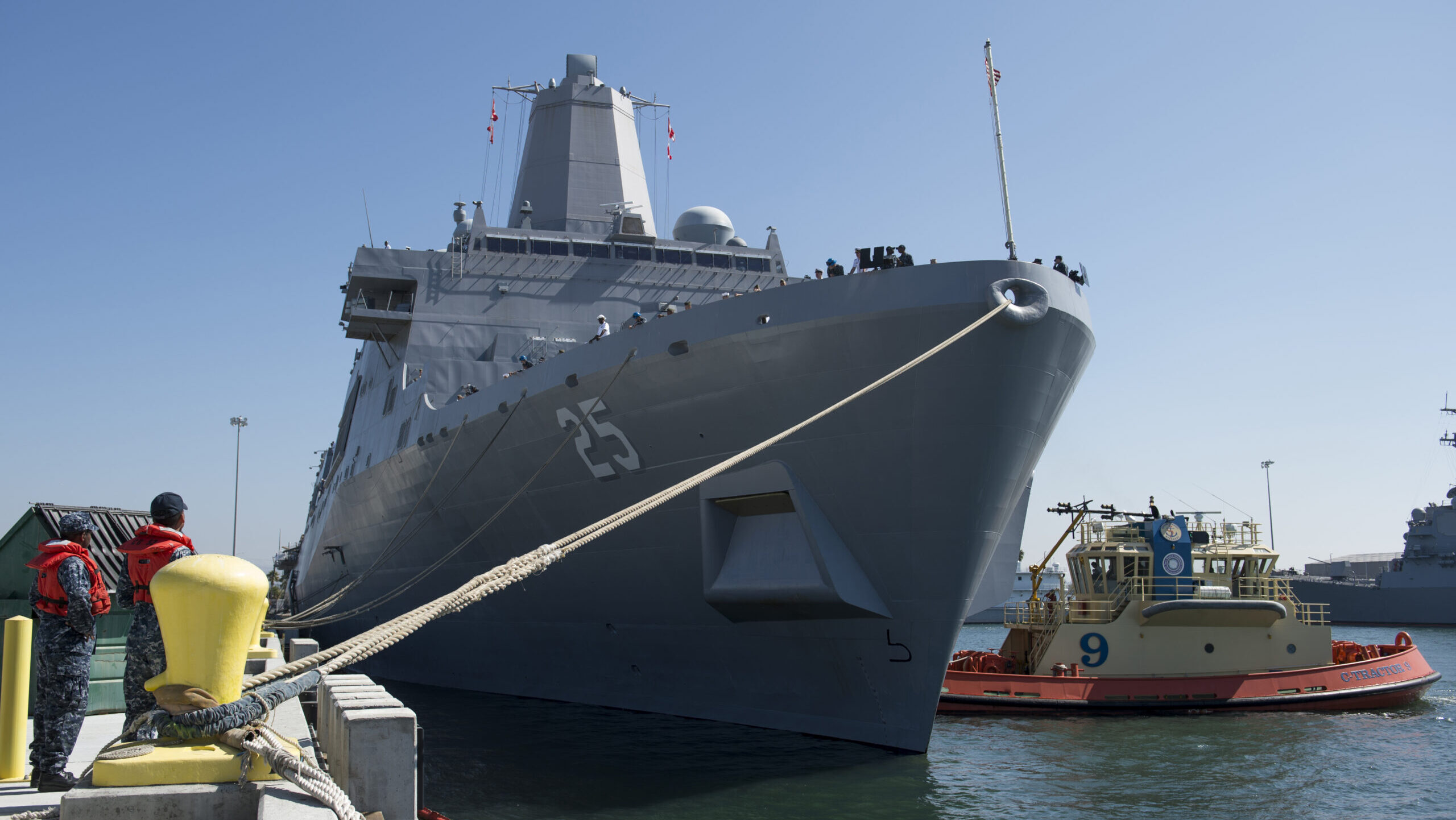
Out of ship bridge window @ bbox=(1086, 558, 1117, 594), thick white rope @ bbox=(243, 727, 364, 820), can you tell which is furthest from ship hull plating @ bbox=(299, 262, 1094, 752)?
ship bridge window @ bbox=(1086, 558, 1117, 594)

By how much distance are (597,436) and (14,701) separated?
268 inches

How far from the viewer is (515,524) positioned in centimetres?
1277

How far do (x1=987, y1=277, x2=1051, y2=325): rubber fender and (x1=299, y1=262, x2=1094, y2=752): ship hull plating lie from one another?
90 millimetres

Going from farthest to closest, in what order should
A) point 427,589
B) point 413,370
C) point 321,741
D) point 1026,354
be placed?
point 413,370
point 427,589
point 1026,354
point 321,741

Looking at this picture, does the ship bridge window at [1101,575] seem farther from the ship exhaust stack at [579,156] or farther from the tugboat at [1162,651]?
the ship exhaust stack at [579,156]

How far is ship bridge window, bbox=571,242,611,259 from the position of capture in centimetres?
1772

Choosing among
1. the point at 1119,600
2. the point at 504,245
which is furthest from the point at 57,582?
the point at 1119,600

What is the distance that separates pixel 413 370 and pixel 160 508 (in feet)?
40.3

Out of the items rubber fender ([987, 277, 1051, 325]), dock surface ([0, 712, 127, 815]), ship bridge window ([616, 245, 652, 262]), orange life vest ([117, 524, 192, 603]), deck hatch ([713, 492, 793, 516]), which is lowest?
dock surface ([0, 712, 127, 815])

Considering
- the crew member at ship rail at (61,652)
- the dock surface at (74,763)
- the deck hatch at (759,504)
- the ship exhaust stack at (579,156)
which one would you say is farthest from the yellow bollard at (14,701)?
the ship exhaust stack at (579,156)

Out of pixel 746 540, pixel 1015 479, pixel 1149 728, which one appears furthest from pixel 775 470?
pixel 1149 728

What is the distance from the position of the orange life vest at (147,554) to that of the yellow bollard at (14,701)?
702mm

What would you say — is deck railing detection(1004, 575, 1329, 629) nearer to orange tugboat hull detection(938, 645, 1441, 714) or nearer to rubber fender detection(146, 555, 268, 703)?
orange tugboat hull detection(938, 645, 1441, 714)

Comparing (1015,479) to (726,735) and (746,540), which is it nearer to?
(746,540)
